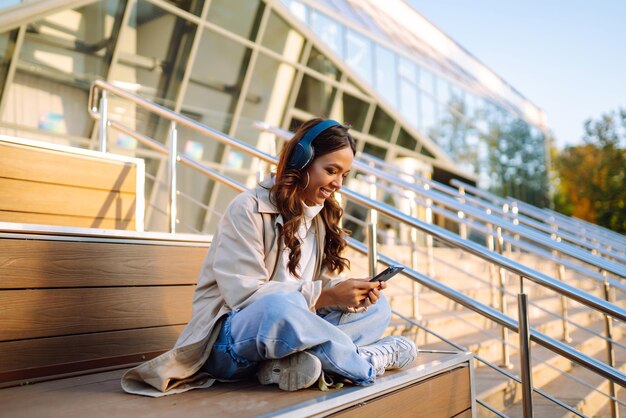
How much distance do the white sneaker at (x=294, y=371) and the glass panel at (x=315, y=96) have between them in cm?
815

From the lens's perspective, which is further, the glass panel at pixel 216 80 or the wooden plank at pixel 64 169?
the glass panel at pixel 216 80

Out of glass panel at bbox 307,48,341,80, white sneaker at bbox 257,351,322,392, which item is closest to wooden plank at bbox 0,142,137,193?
white sneaker at bbox 257,351,322,392

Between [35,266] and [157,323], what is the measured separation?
569 mm

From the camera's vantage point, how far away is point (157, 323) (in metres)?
2.50

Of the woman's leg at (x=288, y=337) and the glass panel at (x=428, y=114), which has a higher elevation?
the glass panel at (x=428, y=114)

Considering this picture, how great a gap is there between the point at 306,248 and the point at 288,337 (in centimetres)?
56

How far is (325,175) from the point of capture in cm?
212

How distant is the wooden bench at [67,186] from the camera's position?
3125 millimetres

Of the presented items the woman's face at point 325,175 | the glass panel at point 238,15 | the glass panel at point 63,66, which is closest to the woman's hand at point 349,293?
the woman's face at point 325,175

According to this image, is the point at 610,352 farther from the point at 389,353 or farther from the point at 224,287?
the point at 224,287

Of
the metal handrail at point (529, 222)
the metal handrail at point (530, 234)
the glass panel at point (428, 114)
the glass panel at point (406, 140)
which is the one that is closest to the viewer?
the metal handrail at point (530, 234)

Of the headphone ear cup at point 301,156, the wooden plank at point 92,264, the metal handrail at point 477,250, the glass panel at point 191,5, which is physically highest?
the glass panel at point 191,5

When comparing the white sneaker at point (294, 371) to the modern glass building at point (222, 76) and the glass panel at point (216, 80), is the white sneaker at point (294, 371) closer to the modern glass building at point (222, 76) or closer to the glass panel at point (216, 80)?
the modern glass building at point (222, 76)

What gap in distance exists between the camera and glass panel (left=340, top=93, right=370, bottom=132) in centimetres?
1051
